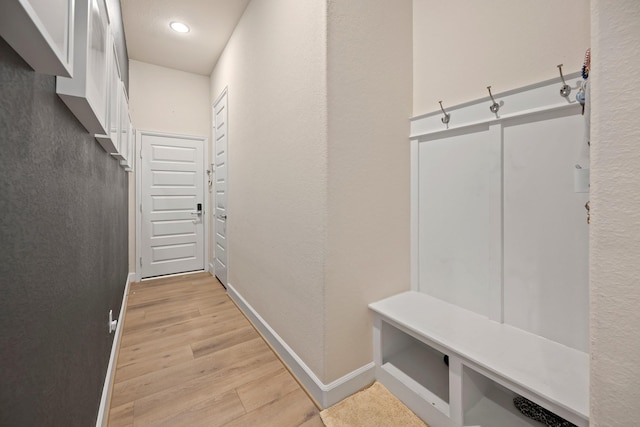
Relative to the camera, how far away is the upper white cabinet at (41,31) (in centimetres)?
42

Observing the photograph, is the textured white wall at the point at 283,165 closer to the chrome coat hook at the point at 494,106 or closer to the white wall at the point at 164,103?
the chrome coat hook at the point at 494,106

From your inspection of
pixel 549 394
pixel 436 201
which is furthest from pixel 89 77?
pixel 549 394

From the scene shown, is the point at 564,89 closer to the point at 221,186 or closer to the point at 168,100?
the point at 221,186

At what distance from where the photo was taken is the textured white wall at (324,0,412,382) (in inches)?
57.4

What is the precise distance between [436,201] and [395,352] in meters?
1.00

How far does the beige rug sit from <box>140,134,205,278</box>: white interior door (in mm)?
3237

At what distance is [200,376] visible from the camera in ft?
5.66

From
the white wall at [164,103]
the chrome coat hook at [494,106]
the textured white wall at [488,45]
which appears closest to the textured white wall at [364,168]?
the textured white wall at [488,45]

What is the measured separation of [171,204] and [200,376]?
276cm

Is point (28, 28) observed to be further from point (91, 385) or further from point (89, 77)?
point (91, 385)

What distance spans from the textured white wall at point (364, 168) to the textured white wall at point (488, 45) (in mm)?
115

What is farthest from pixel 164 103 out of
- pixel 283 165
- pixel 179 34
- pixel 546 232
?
pixel 546 232

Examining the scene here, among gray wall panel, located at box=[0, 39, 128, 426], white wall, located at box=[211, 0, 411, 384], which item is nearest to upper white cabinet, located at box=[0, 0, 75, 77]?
gray wall panel, located at box=[0, 39, 128, 426]

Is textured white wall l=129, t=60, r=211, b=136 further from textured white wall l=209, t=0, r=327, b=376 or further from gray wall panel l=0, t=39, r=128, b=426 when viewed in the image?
gray wall panel l=0, t=39, r=128, b=426
